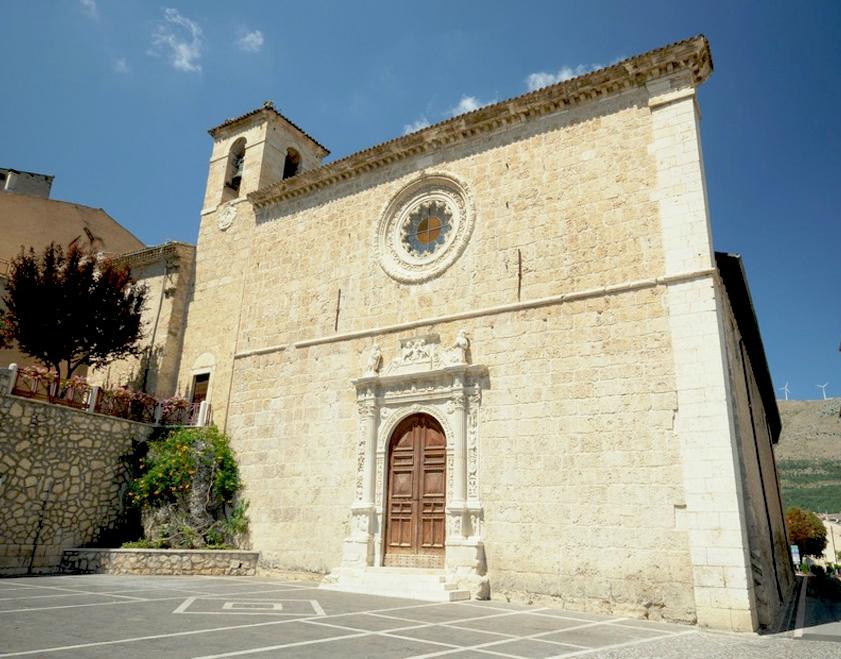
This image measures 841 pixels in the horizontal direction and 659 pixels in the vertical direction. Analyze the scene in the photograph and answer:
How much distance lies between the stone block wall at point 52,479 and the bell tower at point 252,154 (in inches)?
278

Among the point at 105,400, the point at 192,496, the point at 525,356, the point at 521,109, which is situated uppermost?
the point at 521,109

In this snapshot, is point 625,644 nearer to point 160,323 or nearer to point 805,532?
point 160,323

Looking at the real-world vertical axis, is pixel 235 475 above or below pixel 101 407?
below

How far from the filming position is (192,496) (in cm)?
1225

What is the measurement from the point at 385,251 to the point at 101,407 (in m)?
7.12

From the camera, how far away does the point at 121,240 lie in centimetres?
2470

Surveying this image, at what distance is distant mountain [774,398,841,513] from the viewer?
77.3 meters

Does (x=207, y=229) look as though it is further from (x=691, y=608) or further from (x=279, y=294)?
(x=691, y=608)

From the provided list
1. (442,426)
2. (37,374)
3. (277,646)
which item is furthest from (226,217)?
(277,646)

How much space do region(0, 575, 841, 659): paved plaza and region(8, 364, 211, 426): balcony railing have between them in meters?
4.21

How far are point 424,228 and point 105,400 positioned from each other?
26.2 ft

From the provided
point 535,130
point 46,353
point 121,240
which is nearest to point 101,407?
point 46,353

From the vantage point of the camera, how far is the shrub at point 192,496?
1205 cm

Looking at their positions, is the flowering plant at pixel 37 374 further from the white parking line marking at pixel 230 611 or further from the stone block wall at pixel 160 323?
the white parking line marking at pixel 230 611
